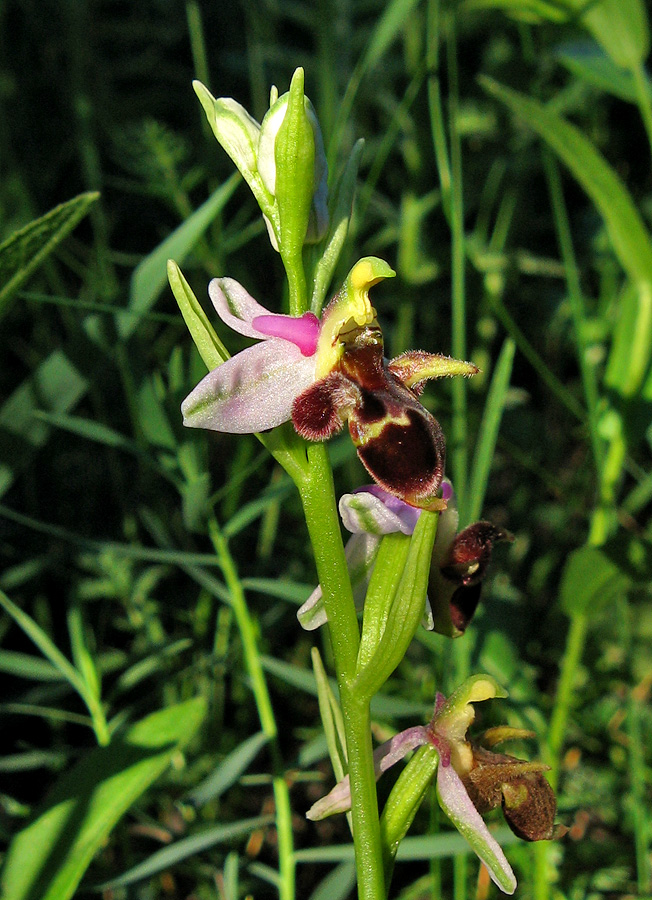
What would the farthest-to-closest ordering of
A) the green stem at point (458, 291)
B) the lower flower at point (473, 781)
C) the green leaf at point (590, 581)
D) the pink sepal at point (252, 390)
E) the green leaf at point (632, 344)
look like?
the green leaf at point (632, 344)
the green leaf at point (590, 581)
the green stem at point (458, 291)
the lower flower at point (473, 781)
the pink sepal at point (252, 390)

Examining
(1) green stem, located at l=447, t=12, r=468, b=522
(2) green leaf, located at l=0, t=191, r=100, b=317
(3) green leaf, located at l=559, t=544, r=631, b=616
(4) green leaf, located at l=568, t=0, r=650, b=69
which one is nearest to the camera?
(2) green leaf, located at l=0, t=191, r=100, b=317

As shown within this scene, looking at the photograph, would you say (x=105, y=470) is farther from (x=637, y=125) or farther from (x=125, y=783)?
(x=637, y=125)

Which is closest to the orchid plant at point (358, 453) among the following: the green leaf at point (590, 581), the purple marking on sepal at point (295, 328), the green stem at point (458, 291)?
the purple marking on sepal at point (295, 328)

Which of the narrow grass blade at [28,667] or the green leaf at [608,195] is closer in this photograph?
the narrow grass blade at [28,667]

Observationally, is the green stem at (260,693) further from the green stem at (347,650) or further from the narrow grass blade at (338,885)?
the green stem at (347,650)

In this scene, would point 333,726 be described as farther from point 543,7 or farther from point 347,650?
point 543,7

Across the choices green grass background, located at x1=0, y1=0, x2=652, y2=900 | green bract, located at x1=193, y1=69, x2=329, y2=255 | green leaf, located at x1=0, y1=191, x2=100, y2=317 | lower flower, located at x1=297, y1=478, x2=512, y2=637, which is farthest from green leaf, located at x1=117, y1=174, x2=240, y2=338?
lower flower, located at x1=297, y1=478, x2=512, y2=637

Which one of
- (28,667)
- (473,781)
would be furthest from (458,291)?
(28,667)

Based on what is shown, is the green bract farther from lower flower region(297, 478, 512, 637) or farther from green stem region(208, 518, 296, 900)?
green stem region(208, 518, 296, 900)
